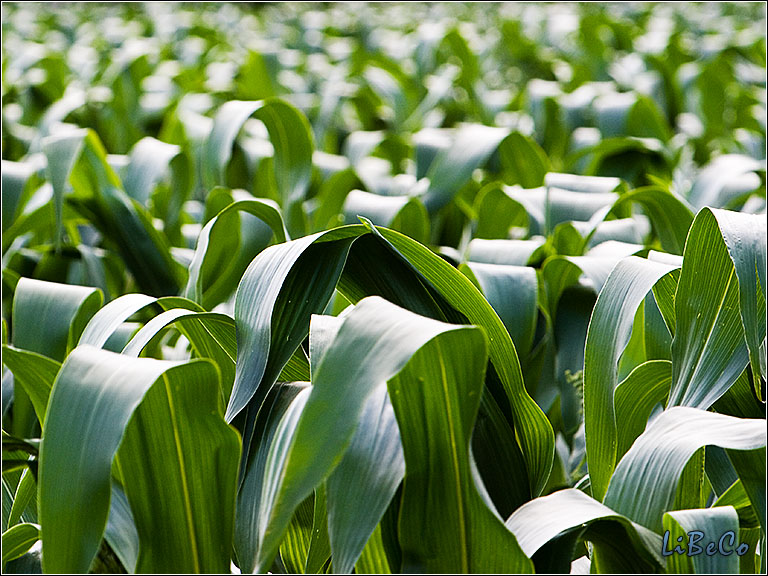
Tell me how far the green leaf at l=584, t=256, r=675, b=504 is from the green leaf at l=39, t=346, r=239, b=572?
28 centimetres

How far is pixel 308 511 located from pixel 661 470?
0.82ft

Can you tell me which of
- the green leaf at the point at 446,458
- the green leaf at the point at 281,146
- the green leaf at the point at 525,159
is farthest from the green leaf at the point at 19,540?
the green leaf at the point at 525,159

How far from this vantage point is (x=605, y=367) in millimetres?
668

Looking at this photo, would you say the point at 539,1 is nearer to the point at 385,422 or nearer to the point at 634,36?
the point at 634,36

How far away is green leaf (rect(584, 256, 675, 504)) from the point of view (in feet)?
2.17

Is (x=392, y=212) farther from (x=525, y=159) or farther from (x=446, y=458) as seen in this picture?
(x=446, y=458)

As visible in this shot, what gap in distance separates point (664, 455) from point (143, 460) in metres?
0.30

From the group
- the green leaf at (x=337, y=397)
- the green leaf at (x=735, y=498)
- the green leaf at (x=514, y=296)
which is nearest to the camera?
the green leaf at (x=337, y=397)

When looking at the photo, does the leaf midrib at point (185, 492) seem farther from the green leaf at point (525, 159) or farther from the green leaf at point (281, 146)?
the green leaf at point (525, 159)

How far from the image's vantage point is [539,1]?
16.1 feet

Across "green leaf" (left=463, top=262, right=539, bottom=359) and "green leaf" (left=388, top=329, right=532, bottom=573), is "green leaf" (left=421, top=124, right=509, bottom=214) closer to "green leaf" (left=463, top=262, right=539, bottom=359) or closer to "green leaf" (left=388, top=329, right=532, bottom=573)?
"green leaf" (left=463, top=262, right=539, bottom=359)

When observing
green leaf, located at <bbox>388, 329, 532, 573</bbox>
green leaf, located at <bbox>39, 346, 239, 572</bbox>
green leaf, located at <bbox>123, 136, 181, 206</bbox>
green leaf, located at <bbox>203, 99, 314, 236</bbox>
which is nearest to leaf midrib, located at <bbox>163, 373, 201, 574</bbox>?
green leaf, located at <bbox>39, 346, 239, 572</bbox>

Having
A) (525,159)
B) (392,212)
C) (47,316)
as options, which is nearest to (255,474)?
(47,316)

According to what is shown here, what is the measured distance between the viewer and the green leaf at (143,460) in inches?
19.0
